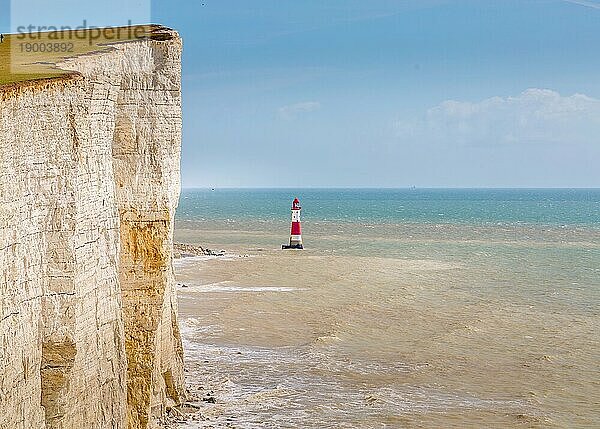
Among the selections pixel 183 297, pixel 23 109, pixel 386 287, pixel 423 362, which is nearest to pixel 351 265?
pixel 386 287

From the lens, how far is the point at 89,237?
34.0ft

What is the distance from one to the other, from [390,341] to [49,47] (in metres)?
11.4

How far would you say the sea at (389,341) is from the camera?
1600 centimetres

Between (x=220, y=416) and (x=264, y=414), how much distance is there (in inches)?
30.2

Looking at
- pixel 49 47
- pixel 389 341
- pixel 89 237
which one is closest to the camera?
pixel 89 237

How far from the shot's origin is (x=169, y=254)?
13.8 meters

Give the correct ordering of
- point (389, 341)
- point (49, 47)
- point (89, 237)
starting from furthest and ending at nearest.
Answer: point (389, 341)
point (49, 47)
point (89, 237)

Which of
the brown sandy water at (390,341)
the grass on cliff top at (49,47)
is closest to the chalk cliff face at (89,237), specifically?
the grass on cliff top at (49,47)

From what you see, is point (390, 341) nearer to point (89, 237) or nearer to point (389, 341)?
point (389, 341)

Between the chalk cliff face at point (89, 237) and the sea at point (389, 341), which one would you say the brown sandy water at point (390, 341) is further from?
the chalk cliff face at point (89, 237)

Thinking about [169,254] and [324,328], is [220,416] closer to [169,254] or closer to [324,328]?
[169,254]

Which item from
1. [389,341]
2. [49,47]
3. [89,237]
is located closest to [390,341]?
[389,341]

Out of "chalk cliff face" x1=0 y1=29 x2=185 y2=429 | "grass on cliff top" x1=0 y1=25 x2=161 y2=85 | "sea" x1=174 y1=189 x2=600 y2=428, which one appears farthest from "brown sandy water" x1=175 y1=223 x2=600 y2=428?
"grass on cliff top" x1=0 y1=25 x2=161 y2=85

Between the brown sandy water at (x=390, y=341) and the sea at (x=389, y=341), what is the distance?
1.9 inches
